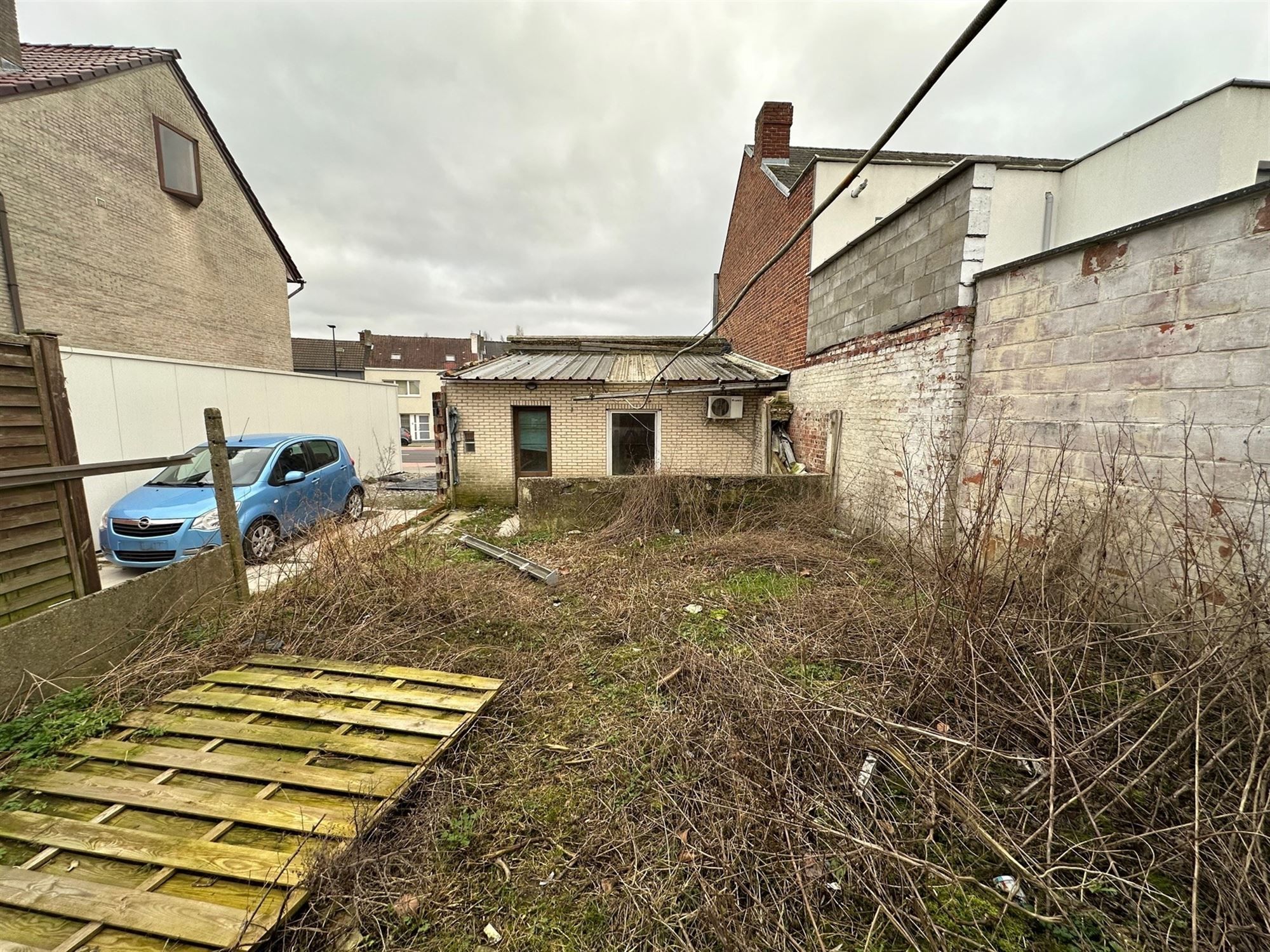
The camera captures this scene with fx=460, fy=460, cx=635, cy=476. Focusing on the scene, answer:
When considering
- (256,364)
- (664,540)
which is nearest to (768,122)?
(664,540)

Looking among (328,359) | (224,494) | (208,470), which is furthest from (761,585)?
(328,359)

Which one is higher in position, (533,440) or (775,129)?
(775,129)

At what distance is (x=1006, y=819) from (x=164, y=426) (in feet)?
38.6

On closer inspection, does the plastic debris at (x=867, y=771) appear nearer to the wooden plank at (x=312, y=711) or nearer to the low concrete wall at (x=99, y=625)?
the wooden plank at (x=312, y=711)

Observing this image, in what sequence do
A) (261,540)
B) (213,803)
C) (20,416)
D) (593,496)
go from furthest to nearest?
1. (593,496)
2. (261,540)
3. (20,416)
4. (213,803)

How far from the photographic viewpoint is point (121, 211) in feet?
36.3

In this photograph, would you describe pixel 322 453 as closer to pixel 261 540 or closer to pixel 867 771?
pixel 261 540

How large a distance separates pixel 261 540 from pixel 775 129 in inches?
513

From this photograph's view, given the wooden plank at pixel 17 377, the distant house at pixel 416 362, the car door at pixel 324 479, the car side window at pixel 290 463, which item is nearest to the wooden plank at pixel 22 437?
the wooden plank at pixel 17 377

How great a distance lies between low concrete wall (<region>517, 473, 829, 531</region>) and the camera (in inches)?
277

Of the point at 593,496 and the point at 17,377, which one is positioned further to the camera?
the point at 593,496

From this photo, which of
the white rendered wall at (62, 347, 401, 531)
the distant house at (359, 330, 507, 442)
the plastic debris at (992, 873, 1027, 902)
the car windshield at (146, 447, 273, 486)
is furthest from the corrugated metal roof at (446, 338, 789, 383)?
the distant house at (359, 330, 507, 442)

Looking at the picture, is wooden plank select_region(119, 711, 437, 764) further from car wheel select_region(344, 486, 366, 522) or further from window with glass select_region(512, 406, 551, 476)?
window with glass select_region(512, 406, 551, 476)

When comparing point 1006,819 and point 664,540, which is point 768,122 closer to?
point 664,540
